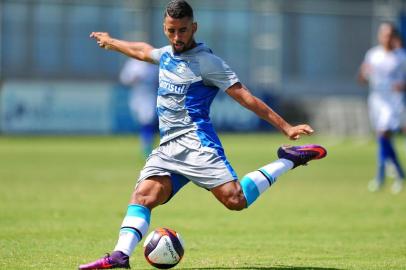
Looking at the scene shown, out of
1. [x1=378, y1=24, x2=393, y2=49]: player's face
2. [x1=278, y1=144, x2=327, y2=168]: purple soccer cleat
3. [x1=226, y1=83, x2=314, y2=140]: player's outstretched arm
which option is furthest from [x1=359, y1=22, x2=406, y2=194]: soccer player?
[x1=226, y1=83, x2=314, y2=140]: player's outstretched arm

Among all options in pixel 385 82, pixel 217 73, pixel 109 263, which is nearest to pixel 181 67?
pixel 217 73

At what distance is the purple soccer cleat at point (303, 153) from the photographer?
29.3 ft

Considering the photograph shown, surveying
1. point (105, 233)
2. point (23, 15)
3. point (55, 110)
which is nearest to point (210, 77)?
point (105, 233)

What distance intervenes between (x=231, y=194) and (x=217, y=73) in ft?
3.40

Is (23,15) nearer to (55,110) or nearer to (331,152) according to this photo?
(55,110)

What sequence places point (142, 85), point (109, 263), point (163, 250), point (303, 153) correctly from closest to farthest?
1. point (109, 263)
2. point (163, 250)
3. point (303, 153)
4. point (142, 85)

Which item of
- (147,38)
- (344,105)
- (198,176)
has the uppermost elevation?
→ (198,176)

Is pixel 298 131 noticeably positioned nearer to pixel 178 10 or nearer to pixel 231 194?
pixel 231 194

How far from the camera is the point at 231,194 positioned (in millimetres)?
8297

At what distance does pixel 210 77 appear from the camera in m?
8.23

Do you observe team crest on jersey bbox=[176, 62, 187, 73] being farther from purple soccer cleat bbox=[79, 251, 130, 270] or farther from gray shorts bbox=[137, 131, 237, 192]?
purple soccer cleat bbox=[79, 251, 130, 270]

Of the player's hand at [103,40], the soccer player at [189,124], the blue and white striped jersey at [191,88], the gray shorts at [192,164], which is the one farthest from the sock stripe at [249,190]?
the player's hand at [103,40]

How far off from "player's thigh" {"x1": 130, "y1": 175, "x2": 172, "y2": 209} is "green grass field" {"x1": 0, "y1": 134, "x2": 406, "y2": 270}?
0.65m

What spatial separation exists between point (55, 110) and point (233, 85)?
22590 millimetres
